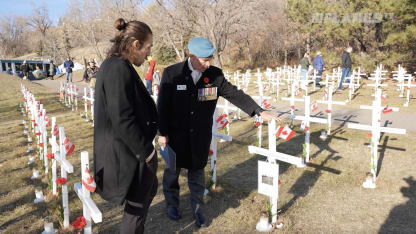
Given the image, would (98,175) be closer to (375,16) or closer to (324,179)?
(324,179)

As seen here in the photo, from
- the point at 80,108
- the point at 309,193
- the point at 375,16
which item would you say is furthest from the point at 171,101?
the point at 375,16

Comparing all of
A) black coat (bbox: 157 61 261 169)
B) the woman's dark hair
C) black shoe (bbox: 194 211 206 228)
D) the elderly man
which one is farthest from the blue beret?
black shoe (bbox: 194 211 206 228)

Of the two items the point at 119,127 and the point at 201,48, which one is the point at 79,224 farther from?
the point at 201,48

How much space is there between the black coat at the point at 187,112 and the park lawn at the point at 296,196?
817mm

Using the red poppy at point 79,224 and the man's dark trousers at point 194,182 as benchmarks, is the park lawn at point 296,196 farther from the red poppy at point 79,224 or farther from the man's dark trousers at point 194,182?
the red poppy at point 79,224

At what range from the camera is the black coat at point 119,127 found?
1925 mm

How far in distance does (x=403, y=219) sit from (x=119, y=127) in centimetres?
312

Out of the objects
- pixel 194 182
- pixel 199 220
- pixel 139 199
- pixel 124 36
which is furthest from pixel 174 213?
pixel 124 36

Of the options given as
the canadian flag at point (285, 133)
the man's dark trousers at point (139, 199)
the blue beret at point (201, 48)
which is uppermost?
the blue beret at point (201, 48)

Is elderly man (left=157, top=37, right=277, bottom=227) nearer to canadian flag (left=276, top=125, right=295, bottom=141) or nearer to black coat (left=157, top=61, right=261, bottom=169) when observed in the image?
black coat (left=157, top=61, right=261, bottom=169)

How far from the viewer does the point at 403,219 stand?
340 centimetres

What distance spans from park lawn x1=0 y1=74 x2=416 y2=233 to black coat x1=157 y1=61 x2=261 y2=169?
82 centimetres

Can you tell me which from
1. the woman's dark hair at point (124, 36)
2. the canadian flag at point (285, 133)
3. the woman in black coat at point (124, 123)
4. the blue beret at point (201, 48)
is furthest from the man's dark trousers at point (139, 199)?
the canadian flag at point (285, 133)

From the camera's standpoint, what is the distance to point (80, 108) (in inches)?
505
